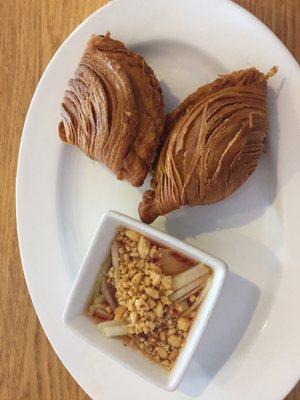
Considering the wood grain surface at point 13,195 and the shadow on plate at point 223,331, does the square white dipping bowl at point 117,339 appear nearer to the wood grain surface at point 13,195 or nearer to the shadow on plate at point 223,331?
the shadow on plate at point 223,331

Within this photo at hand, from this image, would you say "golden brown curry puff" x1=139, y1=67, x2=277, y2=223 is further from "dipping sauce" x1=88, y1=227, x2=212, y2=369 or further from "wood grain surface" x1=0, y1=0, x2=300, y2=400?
"wood grain surface" x1=0, y1=0, x2=300, y2=400

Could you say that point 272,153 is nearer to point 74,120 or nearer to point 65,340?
point 74,120

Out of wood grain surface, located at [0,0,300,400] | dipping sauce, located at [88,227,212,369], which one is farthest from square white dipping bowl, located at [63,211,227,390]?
wood grain surface, located at [0,0,300,400]

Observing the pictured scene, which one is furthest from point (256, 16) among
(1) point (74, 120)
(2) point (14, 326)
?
(2) point (14, 326)

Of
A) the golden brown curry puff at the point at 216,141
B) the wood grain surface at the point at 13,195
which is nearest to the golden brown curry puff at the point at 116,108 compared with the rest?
the golden brown curry puff at the point at 216,141

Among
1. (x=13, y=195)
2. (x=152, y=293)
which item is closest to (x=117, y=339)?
(x=152, y=293)

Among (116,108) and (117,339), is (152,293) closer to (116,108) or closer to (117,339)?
(117,339)
